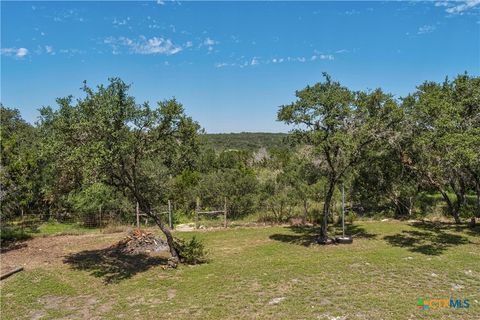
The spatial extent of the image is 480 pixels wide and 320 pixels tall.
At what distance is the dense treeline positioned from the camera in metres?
10.4

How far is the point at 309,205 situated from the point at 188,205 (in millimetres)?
8846

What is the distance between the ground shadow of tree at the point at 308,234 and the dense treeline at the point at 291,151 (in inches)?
45.5

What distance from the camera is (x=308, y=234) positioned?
1739 centimetres

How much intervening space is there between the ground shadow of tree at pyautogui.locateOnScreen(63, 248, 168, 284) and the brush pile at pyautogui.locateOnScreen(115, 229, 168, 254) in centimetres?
31

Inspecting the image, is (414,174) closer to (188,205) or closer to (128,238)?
(188,205)

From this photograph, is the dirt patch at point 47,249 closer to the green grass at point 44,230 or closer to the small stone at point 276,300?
the green grass at point 44,230

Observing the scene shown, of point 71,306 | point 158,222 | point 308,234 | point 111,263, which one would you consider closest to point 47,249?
point 111,263

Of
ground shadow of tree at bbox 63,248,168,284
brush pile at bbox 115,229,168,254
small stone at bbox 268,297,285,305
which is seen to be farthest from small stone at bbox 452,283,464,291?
brush pile at bbox 115,229,168,254

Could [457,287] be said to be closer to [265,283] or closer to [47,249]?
[265,283]

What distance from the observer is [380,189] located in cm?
2305

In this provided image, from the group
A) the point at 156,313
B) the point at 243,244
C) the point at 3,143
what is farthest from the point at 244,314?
the point at 3,143

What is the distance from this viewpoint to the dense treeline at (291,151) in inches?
409

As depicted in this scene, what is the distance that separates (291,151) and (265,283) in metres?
8.51

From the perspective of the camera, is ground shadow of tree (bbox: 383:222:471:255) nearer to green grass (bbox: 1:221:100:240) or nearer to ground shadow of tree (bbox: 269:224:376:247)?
ground shadow of tree (bbox: 269:224:376:247)
